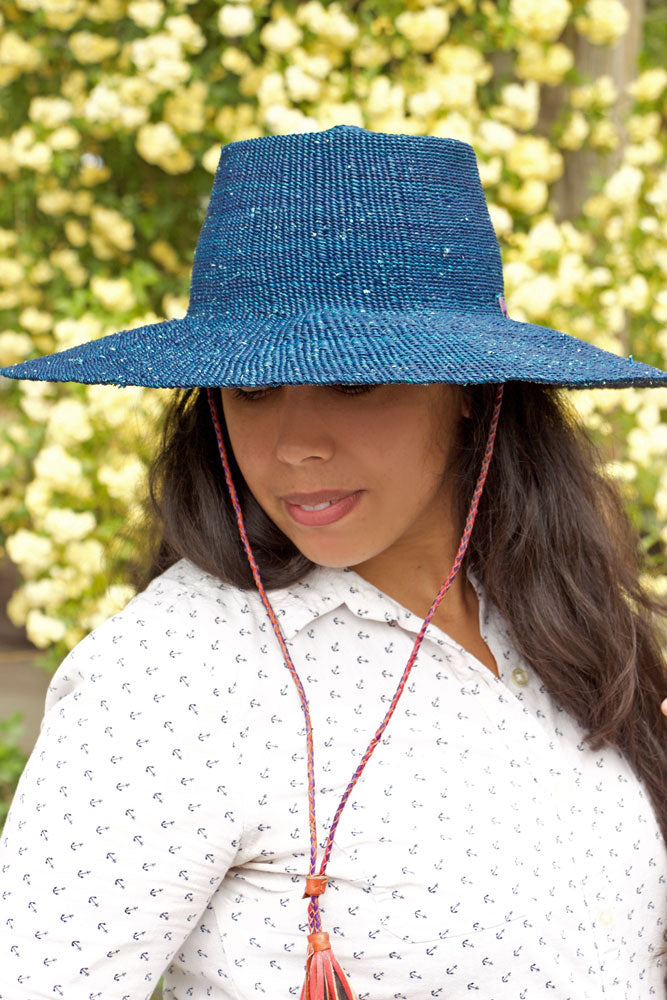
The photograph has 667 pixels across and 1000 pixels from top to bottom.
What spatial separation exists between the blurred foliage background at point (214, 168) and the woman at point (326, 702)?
106 cm

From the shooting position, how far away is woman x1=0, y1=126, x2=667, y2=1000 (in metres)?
1.07

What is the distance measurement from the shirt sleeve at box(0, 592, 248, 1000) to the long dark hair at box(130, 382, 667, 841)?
0.22m

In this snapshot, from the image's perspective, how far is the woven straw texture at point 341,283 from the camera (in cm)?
107

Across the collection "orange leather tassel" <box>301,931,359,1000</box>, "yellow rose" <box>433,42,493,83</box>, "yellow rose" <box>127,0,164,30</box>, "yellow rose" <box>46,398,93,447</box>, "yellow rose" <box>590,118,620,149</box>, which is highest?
"yellow rose" <box>127,0,164,30</box>

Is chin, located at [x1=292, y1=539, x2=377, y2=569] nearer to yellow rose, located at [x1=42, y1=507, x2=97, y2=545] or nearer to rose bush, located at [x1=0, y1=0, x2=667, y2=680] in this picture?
rose bush, located at [x1=0, y1=0, x2=667, y2=680]

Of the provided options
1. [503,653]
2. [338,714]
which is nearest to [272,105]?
[503,653]

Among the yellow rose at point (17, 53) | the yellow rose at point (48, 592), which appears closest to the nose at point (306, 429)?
the yellow rose at point (48, 592)

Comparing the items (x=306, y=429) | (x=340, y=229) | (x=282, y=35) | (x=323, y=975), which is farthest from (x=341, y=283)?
(x=282, y=35)

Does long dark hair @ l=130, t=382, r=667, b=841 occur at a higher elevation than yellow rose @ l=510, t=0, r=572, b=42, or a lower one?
lower

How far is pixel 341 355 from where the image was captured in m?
1.04

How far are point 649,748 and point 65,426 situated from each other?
4.71ft

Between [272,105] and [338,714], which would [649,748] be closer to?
[338,714]

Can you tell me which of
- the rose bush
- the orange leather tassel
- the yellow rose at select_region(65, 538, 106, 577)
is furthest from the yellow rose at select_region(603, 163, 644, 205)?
the orange leather tassel

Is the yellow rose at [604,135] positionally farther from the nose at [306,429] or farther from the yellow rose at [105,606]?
the nose at [306,429]
